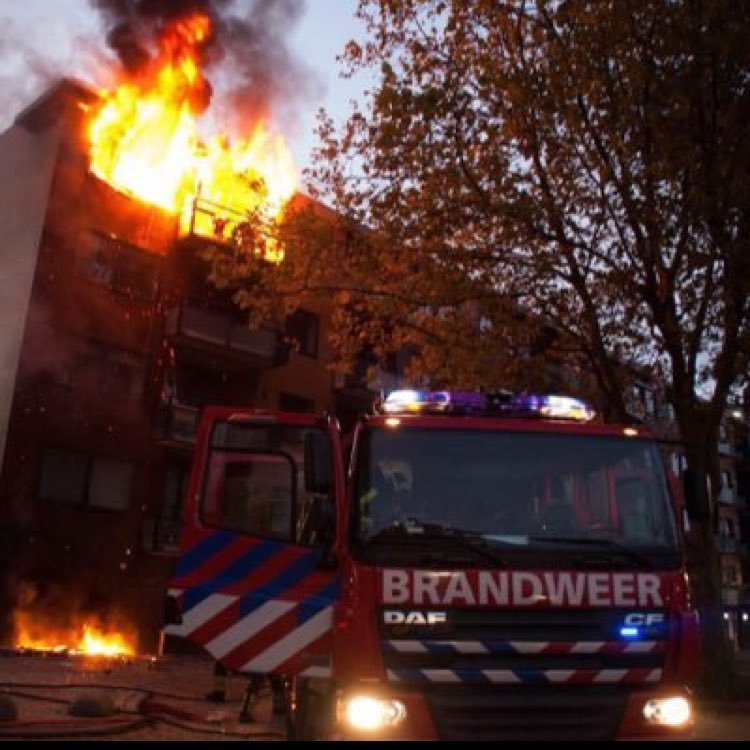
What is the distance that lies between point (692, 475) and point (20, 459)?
55.7 feet

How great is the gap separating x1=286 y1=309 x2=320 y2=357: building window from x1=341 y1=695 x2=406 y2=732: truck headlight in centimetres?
2218

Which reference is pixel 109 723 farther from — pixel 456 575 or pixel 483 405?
pixel 483 405

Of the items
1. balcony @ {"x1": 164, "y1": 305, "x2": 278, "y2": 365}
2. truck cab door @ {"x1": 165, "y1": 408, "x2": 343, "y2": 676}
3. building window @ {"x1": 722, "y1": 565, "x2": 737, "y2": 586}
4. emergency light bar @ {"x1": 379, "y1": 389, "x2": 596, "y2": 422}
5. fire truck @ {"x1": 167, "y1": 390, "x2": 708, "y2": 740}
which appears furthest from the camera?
building window @ {"x1": 722, "y1": 565, "x2": 737, "y2": 586}

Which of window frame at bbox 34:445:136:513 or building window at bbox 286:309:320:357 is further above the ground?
building window at bbox 286:309:320:357

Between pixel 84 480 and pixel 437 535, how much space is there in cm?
1736

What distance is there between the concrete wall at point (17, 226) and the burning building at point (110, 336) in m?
0.05

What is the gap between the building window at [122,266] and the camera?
69.8 feet

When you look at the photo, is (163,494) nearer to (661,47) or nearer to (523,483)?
(661,47)

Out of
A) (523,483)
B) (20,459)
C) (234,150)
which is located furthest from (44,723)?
(234,150)

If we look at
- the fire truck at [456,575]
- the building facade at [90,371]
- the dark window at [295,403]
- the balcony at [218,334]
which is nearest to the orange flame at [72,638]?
the building facade at [90,371]

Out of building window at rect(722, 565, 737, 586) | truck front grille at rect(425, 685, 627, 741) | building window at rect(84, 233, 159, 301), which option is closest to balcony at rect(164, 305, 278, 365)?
building window at rect(84, 233, 159, 301)

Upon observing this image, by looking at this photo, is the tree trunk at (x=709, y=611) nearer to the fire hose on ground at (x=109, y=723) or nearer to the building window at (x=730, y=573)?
the fire hose on ground at (x=109, y=723)

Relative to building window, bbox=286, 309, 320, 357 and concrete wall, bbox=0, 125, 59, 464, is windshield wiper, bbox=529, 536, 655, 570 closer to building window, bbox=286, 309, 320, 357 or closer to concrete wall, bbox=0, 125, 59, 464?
concrete wall, bbox=0, 125, 59, 464

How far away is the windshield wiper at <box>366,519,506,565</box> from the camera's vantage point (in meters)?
4.86
